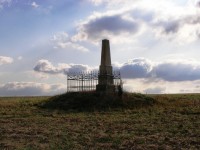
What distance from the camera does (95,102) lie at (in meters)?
32.8

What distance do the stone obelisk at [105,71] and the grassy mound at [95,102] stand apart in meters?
2.25

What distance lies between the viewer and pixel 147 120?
2305 cm

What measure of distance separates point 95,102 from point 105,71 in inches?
202

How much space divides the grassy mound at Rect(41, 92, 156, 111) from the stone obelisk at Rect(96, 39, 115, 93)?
7.37 ft


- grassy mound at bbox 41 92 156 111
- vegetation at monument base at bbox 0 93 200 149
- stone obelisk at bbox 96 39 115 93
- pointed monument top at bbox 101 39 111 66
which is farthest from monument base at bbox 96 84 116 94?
vegetation at monument base at bbox 0 93 200 149

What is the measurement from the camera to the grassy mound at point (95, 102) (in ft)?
105

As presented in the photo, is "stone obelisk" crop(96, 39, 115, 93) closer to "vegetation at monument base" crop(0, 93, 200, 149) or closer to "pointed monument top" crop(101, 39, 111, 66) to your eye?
"pointed monument top" crop(101, 39, 111, 66)

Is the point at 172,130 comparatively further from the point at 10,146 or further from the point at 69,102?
the point at 69,102

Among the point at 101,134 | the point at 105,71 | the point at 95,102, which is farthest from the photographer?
the point at 105,71

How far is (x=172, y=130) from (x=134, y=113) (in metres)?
9.88

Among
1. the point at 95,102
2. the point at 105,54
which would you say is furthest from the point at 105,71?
the point at 95,102

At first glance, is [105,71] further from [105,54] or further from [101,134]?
[101,134]

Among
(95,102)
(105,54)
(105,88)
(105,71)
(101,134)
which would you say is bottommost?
(101,134)

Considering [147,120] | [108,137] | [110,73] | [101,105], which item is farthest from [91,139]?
[110,73]
